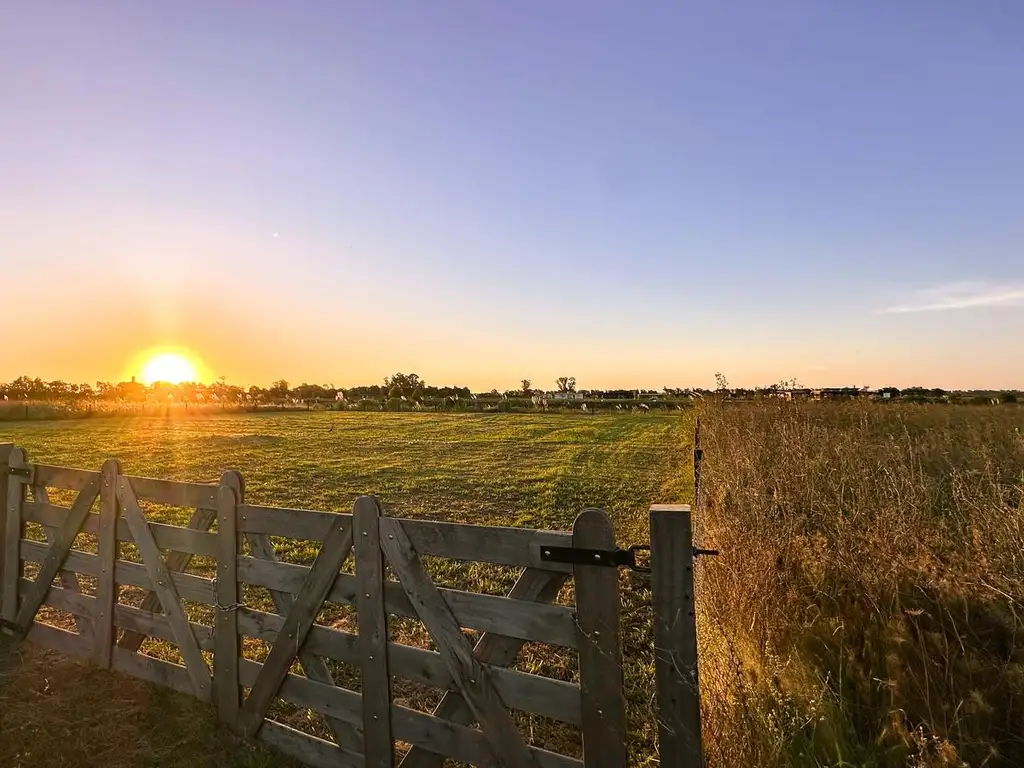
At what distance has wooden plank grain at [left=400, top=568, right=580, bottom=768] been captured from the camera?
2.93 meters

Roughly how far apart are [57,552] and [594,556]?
193 inches

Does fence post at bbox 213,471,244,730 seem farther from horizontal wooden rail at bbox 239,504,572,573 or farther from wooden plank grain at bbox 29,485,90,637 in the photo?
wooden plank grain at bbox 29,485,90,637

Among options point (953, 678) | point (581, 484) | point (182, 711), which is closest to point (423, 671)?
point (182, 711)

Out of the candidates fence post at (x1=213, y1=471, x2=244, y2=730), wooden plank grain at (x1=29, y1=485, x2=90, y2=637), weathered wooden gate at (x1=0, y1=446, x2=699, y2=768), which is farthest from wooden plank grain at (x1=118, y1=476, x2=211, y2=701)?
wooden plank grain at (x1=29, y1=485, x2=90, y2=637)

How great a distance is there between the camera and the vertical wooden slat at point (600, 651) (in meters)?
2.81

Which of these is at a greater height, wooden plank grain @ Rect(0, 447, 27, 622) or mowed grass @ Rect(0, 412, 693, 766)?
wooden plank grain @ Rect(0, 447, 27, 622)

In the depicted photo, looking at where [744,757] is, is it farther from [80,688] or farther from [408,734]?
[80,688]

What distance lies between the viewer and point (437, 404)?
69250 mm

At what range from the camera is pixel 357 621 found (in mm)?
3533

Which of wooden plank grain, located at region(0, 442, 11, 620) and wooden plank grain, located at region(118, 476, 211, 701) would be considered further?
wooden plank grain, located at region(0, 442, 11, 620)

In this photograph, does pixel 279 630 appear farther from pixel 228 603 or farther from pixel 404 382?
pixel 404 382

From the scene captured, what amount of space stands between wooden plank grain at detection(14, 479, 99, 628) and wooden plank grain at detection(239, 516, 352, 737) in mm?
2157

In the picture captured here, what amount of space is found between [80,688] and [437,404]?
64679mm

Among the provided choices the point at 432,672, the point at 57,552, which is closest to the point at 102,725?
the point at 57,552
